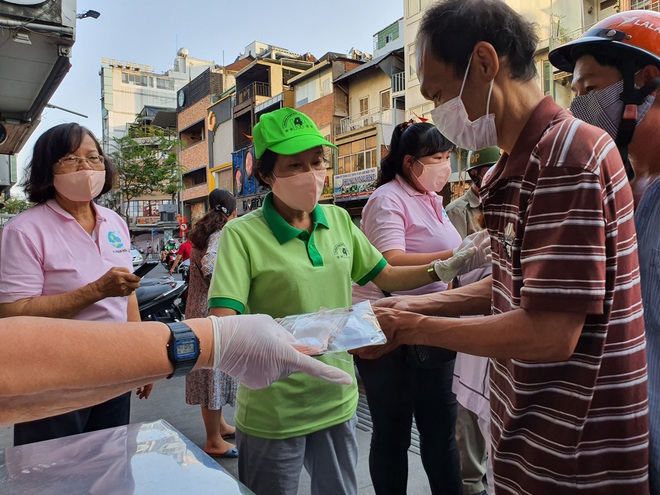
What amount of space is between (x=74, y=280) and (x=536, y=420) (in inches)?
67.5

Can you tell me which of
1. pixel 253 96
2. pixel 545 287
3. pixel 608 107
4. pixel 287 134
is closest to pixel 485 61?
pixel 608 107

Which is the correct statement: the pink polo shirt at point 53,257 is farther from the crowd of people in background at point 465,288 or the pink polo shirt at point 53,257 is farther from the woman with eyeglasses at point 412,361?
the woman with eyeglasses at point 412,361

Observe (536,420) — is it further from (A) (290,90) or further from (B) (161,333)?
(A) (290,90)

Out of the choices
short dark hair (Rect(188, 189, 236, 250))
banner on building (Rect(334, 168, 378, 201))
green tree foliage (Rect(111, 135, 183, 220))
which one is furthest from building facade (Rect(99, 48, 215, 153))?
short dark hair (Rect(188, 189, 236, 250))

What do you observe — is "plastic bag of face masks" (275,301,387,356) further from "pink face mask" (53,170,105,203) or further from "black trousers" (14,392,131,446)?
"pink face mask" (53,170,105,203)

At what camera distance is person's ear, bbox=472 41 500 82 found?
1188 mm

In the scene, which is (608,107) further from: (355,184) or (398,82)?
(398,82)

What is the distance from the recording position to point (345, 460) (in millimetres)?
1692

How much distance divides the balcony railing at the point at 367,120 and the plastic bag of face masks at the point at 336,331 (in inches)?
832

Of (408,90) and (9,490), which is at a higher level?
(408,90)

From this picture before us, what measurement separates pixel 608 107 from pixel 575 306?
0.64 metres

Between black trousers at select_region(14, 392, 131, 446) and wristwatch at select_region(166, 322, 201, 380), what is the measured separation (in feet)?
3.84

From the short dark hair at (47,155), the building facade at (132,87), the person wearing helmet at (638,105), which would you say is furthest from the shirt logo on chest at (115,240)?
the building facade at (132,87)

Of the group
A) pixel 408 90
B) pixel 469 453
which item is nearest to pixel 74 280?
pixel 469 453
